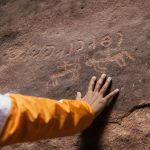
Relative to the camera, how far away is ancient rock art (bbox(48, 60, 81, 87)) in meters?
1.97

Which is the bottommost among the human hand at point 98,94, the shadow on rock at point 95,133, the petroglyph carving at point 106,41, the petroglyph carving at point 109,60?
the shadow on rock at point 95,133

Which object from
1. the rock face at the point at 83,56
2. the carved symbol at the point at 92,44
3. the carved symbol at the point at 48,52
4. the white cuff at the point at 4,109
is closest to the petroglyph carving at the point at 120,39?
the rock face at the point at 83,56

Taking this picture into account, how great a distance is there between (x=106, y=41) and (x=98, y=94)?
30cm

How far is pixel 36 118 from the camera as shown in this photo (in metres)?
1.47

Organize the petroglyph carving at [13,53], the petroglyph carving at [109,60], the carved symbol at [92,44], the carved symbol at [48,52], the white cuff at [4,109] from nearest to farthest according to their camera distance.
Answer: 1. the white cuff at [4,109]
2. the petroglyph carving at [109,60]
3. the carved symbol at [92,44]
4. the carved symbol at [48,52]
5. the petroglyph carving at [13,53]

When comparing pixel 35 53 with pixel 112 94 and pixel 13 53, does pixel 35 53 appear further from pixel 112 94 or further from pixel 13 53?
pixel 112 94

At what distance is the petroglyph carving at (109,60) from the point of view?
1.88 metres

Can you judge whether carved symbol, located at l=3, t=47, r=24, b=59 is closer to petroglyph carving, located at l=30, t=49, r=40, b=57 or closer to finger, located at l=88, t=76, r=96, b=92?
petroglyph carving, located at l=30, t=49, r=40, b=57

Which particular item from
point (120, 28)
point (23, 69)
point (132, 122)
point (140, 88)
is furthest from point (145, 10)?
point (23, 69)

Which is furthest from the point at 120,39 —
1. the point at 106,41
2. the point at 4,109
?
the point at 4,109

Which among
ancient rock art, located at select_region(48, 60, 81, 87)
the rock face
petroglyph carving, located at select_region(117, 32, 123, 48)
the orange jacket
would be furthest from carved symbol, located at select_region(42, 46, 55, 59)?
the orange jacket

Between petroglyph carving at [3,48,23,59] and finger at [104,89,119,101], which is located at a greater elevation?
petroglyph carving at [3,48,23,59]

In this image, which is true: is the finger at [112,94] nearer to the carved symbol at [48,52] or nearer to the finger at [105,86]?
the finger at [105,86]

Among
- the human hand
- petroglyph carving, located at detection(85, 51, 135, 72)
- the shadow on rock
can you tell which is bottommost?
the shadow on rock
